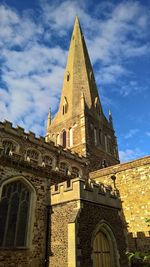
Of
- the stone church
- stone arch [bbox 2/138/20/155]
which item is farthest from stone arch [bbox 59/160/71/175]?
stone arch [bbox 2/138/20/155]

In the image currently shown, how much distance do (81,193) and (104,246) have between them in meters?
3.39

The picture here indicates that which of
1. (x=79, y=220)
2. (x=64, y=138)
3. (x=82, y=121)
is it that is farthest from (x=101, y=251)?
(x=64, y=138)

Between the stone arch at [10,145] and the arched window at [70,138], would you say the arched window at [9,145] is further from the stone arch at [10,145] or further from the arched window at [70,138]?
the arched window at [70,138]

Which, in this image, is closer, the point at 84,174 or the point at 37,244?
the point at 37,244

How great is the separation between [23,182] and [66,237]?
3.93m

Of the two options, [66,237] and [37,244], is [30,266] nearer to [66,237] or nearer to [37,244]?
[37,244]

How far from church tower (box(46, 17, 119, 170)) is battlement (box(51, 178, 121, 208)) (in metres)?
13.5

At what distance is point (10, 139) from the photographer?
19.9 meters

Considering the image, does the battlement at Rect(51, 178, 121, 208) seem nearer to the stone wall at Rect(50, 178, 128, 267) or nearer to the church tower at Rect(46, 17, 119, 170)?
the stone wall at Rect(50, 178, 128, 267)

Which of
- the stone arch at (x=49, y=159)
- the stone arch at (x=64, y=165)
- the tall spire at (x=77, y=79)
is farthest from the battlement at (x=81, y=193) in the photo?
the tall spire at (x=77, y=79)

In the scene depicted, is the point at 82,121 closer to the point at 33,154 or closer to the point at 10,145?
the point at 33,154

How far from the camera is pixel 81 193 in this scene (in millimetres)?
12125

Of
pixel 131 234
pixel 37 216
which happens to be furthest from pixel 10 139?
pixel 131 234

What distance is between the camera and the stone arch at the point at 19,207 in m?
11.7
